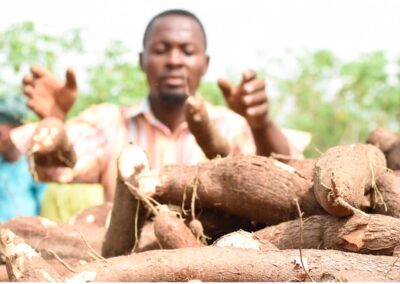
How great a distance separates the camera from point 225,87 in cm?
250

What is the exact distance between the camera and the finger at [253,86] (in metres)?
2.38

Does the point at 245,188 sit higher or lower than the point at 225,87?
lower

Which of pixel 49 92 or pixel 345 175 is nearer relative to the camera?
pixel 345 175

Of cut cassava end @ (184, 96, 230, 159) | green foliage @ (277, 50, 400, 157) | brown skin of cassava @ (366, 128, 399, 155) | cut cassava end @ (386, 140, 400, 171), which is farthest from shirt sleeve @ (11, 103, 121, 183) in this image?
green foliage @ (277, 50, 400, 157)

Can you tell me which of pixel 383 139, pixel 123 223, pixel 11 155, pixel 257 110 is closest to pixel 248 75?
pixel 257 110

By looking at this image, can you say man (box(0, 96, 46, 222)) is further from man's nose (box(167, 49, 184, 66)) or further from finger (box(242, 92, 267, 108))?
finger (box(242, 92, 267, 108))

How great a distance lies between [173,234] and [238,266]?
0.30m

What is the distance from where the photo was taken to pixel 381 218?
1506mm

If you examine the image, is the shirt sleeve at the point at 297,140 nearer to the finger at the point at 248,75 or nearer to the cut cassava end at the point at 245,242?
the finger at the point at 248,75

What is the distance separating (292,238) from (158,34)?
1.76 metres

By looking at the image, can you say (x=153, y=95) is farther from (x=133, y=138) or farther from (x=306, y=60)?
(x=306, y=60)

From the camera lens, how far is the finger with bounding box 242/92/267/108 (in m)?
A: 2.38

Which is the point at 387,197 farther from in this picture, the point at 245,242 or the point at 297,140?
the point at 297,140

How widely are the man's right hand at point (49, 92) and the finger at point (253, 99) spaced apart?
0.74 metres
